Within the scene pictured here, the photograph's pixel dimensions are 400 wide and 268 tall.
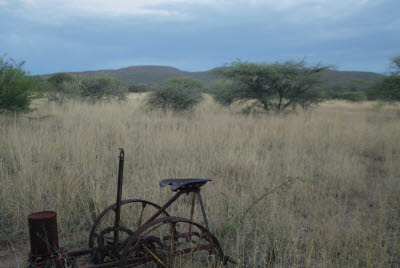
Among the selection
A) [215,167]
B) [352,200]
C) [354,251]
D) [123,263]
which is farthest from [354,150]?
[123,263]

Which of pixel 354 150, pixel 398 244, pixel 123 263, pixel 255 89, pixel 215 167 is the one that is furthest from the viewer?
pixel 255 89

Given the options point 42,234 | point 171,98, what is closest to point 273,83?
point 171,98

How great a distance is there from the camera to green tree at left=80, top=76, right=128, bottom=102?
15742 millimetres

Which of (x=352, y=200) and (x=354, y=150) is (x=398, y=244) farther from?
(x=354, y=150)

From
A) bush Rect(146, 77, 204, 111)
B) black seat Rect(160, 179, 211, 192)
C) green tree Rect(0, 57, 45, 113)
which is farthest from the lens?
bush Rect(146, 77, 204, 111)

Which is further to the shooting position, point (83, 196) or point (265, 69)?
point (265, 69)

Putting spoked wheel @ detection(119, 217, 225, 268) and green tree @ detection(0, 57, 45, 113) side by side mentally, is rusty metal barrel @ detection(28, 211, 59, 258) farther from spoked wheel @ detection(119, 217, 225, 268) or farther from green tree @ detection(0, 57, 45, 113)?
green tree @ detection(0, 57, 45, 113)

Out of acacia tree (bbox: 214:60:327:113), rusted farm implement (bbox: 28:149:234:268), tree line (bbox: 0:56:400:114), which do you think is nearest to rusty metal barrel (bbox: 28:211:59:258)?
rusted farm implement (bbox: 28:149:234:268)

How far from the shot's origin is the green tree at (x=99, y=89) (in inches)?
620

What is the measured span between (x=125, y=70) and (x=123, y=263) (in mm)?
115577

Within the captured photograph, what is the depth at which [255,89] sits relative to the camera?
13.4 meters

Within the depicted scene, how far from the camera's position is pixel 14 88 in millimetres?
7660

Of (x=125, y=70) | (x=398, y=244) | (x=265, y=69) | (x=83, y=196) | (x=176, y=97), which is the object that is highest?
(x=125, y=70)

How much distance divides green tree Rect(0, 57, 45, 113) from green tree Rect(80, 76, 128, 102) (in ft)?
24.1
